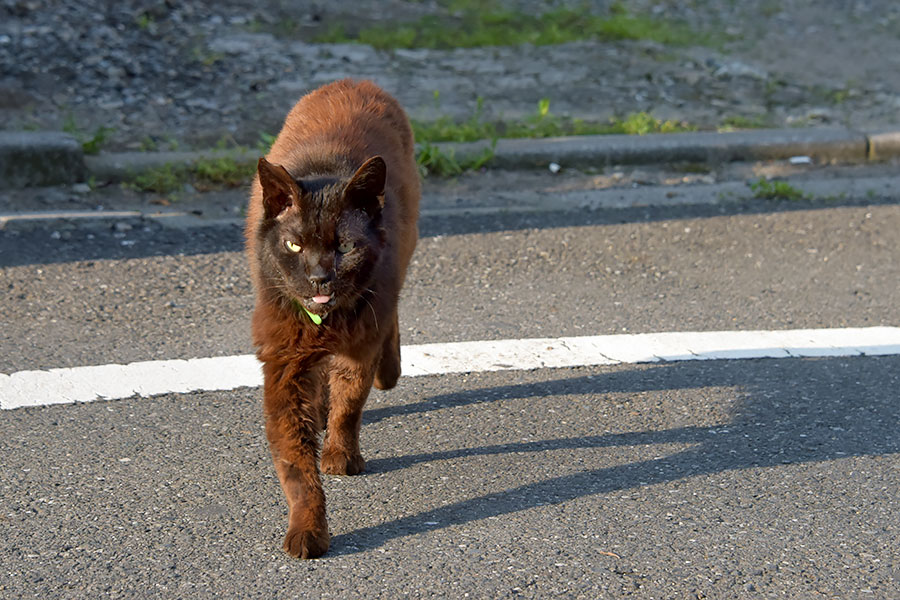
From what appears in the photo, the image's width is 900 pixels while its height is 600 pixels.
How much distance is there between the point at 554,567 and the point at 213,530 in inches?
41.7

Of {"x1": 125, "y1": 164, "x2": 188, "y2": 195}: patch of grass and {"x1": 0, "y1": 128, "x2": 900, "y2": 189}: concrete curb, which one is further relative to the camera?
{"x1": 125, "y1": 164, "x2": 188, "y2": 195}: patch of grass

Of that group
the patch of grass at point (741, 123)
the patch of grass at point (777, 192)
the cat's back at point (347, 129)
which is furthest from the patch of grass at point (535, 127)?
the cat's back at point (347, 129)

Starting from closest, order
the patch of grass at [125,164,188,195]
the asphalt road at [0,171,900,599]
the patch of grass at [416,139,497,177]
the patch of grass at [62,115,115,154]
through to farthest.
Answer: the asphalt road at [0,171,900,599]
the patch of grass at [125,164,188,195]
the patch of grass at [62,115,115,154]
the patch of grass at [416,139,497,177]

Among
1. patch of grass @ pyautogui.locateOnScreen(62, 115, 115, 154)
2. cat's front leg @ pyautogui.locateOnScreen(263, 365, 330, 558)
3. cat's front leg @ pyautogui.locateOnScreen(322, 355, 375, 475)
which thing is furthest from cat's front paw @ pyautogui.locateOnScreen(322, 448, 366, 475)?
patch of grass @ pyautogui.locateOnScreen(62, 115, 115, 154)

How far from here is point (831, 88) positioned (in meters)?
8.93

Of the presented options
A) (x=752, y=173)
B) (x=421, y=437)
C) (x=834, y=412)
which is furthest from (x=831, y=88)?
(x=421, y=437)

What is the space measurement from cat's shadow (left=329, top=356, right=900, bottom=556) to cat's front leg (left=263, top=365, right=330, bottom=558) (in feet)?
0.44

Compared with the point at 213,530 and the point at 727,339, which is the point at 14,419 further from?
the point at 727,339

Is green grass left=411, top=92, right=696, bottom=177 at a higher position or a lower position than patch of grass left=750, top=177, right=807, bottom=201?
higher

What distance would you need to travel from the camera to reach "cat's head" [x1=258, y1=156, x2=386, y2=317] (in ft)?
10.3

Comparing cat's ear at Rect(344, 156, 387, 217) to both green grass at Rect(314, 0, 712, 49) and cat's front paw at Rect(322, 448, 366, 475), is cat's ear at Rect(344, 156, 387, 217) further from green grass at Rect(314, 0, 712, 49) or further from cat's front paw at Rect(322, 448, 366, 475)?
green grass at Rect(314, 0, 712, 49)

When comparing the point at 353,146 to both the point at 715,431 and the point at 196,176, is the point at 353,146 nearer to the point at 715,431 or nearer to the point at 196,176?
the point at 715,431

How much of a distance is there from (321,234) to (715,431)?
1.83 meters

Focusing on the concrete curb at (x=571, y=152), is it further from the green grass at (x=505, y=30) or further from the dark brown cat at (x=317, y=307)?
the dark brown cat at (x=317, y=307)
